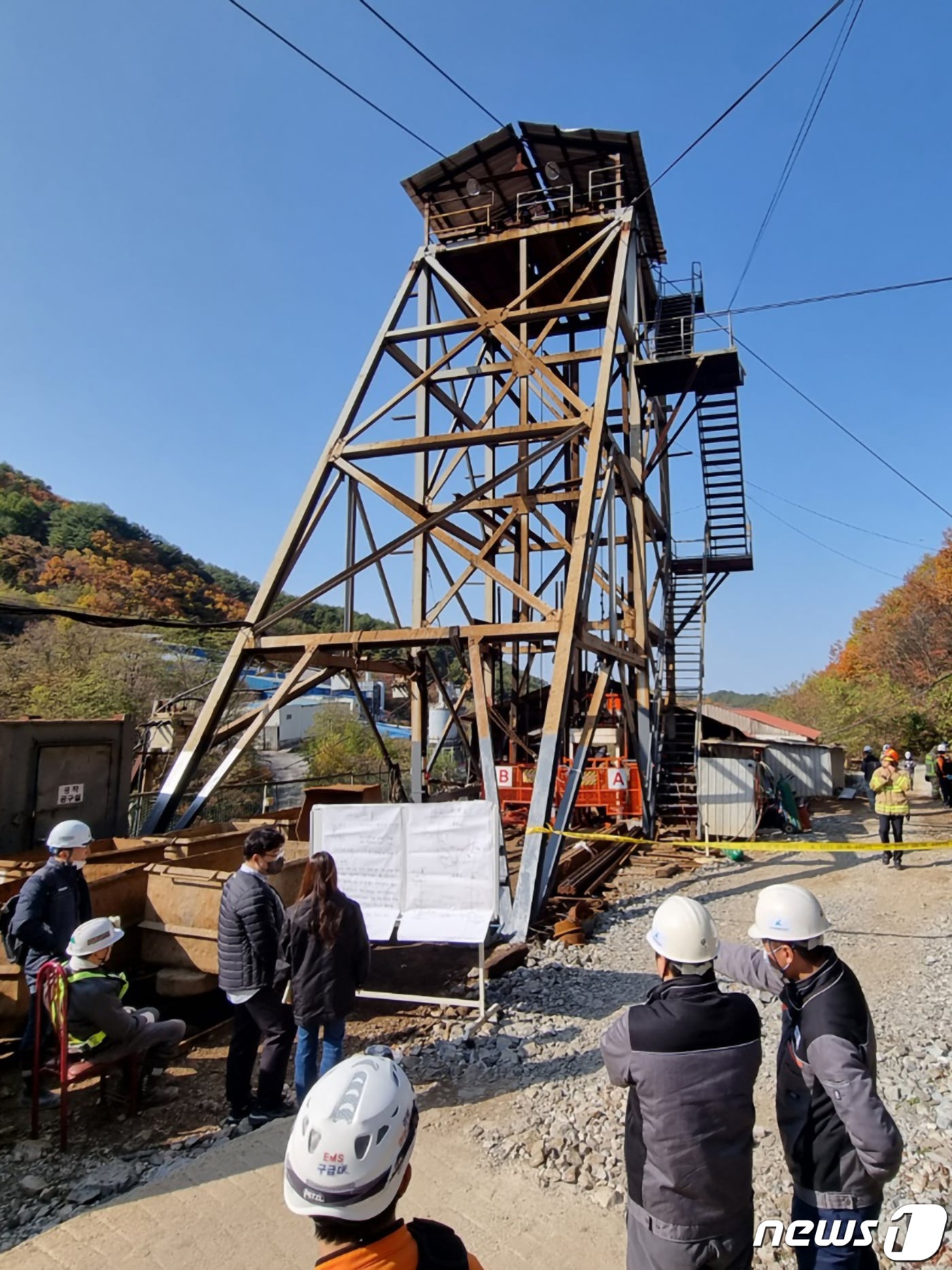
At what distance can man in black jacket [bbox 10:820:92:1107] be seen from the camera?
187 inches

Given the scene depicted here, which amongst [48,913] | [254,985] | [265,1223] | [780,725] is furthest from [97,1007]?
[780,725]

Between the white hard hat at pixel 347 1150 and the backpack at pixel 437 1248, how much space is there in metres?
0.12

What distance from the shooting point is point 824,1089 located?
2.39 meters

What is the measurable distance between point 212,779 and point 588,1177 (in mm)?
6899

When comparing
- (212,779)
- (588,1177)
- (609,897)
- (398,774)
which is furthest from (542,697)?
(588,1177)

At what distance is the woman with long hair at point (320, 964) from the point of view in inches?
173

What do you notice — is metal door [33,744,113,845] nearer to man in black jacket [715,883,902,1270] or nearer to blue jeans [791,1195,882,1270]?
man in black jacket [715,883,902,1270]

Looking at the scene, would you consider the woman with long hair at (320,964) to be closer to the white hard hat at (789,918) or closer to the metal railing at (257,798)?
the white hard hat at (789,918)

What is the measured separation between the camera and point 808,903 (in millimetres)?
2623

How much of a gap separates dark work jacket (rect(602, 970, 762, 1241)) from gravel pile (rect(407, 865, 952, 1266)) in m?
1.44

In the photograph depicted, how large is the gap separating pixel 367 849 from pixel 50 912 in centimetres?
247

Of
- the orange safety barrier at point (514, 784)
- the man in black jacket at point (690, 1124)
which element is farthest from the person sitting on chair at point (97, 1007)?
the orange safety barrier at point (514, 784)

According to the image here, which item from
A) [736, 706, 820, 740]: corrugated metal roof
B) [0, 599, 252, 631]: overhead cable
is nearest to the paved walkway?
[0, 599, 252, 631]: overhead cable

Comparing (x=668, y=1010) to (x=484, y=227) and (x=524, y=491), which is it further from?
(x=484, y=227)
